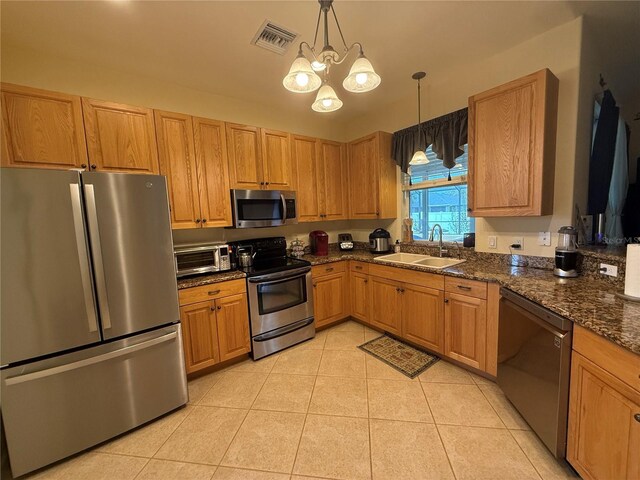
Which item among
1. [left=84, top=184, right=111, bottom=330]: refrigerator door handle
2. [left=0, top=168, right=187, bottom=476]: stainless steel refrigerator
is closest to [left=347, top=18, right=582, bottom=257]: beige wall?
[left=0, top=168, right=187, bottom=476]: stainless steel refrigerator

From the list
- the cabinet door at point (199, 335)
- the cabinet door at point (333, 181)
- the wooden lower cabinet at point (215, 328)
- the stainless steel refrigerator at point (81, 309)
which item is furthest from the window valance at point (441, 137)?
the cabinet door at point (199, 335)

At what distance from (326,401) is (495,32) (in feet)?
10.2

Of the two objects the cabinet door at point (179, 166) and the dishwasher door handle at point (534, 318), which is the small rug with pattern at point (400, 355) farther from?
the cabinet door at point (179, 166)

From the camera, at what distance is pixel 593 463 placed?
115cm

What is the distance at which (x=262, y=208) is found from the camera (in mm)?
2756

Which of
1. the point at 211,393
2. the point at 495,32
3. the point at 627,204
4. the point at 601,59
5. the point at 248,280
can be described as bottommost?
the point at 211,393

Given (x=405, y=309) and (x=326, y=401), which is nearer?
(x=326, y=401)

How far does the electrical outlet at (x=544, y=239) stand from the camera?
204 centimetres

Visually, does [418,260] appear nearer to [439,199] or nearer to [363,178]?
[439,199]

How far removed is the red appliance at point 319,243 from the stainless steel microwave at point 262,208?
0.45 meters

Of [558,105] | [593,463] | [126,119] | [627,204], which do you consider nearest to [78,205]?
[126,119]

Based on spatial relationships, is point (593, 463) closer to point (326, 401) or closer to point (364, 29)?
point (326, 401)

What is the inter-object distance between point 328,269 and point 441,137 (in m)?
1.88

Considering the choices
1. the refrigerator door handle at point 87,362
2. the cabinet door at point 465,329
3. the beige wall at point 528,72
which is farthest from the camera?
the cabinet door at point 465,329
